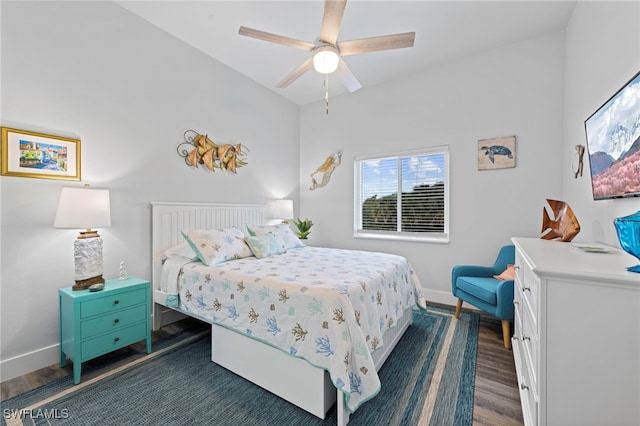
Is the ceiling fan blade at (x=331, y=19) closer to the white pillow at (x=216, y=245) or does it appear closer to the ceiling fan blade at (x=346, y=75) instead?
the ceiling fan blade at (x=346, y=75)

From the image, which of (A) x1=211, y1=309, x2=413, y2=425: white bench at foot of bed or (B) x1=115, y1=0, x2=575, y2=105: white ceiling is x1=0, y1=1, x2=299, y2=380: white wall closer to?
(B) x1=115, y1=0, x2=575, y2=105: white ceiling

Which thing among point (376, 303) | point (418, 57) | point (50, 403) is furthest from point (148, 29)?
point (376, 303)

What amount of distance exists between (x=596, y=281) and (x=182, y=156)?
11.1 feet

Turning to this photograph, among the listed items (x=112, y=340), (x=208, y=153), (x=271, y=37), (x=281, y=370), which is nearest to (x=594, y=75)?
(x=271, y=37)

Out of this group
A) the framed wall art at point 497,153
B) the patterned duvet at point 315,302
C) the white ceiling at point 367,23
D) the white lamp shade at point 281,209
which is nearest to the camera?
the patterned duvet at point 315,302

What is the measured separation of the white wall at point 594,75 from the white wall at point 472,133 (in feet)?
0.63

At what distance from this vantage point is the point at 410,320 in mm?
2770

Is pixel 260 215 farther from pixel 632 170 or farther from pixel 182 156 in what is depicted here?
pixel 632 170

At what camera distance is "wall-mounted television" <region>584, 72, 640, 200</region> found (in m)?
1.30

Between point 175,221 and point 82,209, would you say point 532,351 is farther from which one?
point 175,221

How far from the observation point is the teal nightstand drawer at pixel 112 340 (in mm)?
1906

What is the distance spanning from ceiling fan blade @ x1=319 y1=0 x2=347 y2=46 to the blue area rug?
2.58 m

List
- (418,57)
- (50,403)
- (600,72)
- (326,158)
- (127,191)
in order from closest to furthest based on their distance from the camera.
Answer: (50,403), (600,72), (127,191), (418,57), (326,158)

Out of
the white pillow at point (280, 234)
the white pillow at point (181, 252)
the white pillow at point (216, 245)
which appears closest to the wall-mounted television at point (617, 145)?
the white pillow at point (280, 234)
